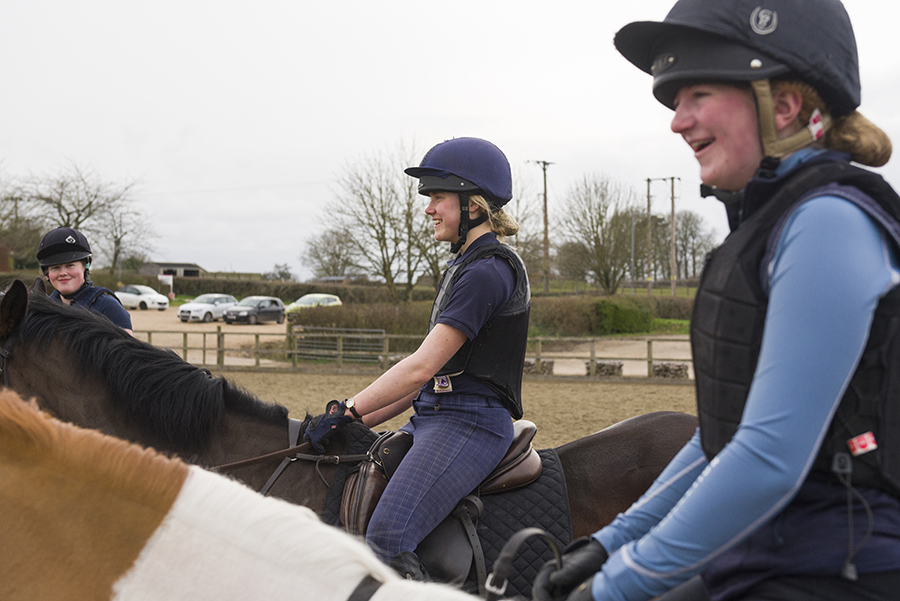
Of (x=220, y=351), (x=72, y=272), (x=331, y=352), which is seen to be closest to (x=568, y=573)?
(x=72, y=272)

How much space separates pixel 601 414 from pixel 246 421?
30.1 ft

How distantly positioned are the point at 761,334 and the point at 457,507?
174cm

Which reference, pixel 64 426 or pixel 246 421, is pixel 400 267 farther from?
pixel 64 426

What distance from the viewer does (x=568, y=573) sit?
1.15m

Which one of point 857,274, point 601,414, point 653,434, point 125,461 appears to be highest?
point 857,274

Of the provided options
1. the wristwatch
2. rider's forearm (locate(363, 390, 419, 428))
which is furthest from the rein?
rider's forearm (locate(363, 390, 419, 428))

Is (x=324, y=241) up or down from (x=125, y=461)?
up

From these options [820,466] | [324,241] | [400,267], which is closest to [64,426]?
[820,466]

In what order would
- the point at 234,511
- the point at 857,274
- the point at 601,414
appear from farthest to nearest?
the point at 601,414
the point at 234,511
the point at 857,274

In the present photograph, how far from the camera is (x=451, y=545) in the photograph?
2.41 meters

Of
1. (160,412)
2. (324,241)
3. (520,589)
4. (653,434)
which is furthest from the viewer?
(324,241)

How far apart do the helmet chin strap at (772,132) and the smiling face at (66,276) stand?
14.6 feet

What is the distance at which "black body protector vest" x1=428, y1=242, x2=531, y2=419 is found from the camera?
99.4 inches

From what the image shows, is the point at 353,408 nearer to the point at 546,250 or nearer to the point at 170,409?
the point at 170,409
